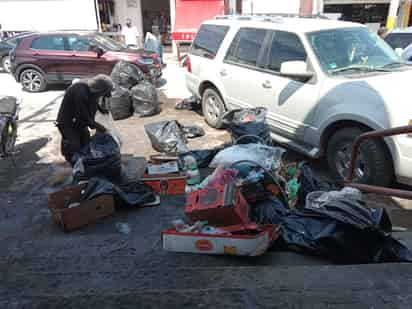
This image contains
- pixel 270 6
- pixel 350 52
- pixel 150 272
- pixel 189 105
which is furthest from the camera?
pixel 270 6

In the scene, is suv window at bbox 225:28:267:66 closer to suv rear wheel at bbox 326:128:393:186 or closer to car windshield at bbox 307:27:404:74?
car windshield at bbox 307:27:404:74

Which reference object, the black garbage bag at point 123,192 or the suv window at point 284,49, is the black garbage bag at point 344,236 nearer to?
the black garbage bag at point 123,192

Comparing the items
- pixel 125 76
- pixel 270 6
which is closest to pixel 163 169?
pixel 125 76

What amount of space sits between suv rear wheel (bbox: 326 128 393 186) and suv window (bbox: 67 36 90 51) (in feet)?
26.9

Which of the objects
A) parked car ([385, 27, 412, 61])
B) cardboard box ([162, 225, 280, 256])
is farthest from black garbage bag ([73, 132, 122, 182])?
parked car ([385, 27, 412, 61])

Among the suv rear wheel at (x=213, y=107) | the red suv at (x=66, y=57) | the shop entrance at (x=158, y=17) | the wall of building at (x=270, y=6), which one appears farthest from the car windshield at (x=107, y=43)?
the shop entrance at (x=158, y=17)

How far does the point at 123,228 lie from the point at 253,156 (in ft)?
5.17

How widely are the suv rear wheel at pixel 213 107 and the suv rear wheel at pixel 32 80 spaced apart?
6.04 m

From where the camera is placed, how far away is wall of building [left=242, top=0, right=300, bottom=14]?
16.8 meters

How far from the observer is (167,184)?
420cm

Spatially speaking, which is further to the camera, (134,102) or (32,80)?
(32,80)

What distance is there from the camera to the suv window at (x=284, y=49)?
482 cm

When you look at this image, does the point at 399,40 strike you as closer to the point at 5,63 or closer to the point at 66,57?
the point at 66,57

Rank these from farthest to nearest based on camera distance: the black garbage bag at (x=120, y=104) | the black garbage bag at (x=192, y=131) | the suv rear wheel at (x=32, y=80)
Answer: the suv rear wheel at (x=32, y=80) < the black garbage bag at (x=120, y=104) < the black garbage bag at (x=192, y=131)
